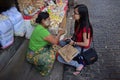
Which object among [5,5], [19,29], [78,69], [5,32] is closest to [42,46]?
[19,29]

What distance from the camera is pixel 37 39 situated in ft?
13.9

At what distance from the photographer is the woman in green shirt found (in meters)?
4.14

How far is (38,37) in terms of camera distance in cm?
419

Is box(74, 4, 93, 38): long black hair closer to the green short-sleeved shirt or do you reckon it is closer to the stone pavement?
the green short-sleeved shirt

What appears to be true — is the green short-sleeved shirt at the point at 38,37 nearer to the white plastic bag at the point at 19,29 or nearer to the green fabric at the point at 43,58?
the green fabric at the point at 43,58

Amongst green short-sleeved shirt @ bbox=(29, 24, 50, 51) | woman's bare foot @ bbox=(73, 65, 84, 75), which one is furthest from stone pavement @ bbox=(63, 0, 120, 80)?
green short-sleeved shirt @ bbox=(29, 24, 50, 51)

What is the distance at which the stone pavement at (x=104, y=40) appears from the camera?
4.65 meters

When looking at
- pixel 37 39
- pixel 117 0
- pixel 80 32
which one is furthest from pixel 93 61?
pixel 117 0

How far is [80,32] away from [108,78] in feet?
3.79

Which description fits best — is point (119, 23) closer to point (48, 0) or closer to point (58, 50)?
point (48, 0)

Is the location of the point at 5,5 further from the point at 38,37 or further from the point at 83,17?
the point at 83,17

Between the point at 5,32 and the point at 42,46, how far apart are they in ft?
2.65

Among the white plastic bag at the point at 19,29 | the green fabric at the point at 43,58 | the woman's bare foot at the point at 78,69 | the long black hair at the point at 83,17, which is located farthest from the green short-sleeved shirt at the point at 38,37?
the woman's bare foot at the point at 78,69

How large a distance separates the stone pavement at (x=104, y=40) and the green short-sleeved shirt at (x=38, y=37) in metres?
0.92
